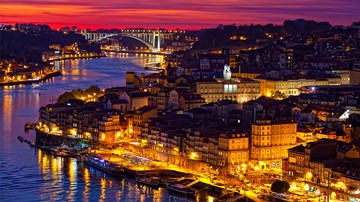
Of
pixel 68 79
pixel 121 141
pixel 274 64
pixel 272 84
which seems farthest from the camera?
pixel 68 79

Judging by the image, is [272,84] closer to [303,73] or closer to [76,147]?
[303,73]

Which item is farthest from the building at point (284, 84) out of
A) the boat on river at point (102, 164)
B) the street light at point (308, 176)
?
the street light at point (308, 176)

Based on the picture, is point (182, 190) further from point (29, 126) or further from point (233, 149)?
point (29, 126)

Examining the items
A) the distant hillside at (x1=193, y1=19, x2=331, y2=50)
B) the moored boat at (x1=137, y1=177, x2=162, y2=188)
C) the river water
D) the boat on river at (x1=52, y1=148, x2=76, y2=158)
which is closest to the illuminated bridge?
the distant hillside at (x1=193, y1=19, x2=331, y2=50)

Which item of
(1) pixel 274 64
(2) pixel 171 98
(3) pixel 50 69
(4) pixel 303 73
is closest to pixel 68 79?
(3) pixel 50 69

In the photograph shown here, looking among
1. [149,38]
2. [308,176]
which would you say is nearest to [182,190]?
[308,176]
